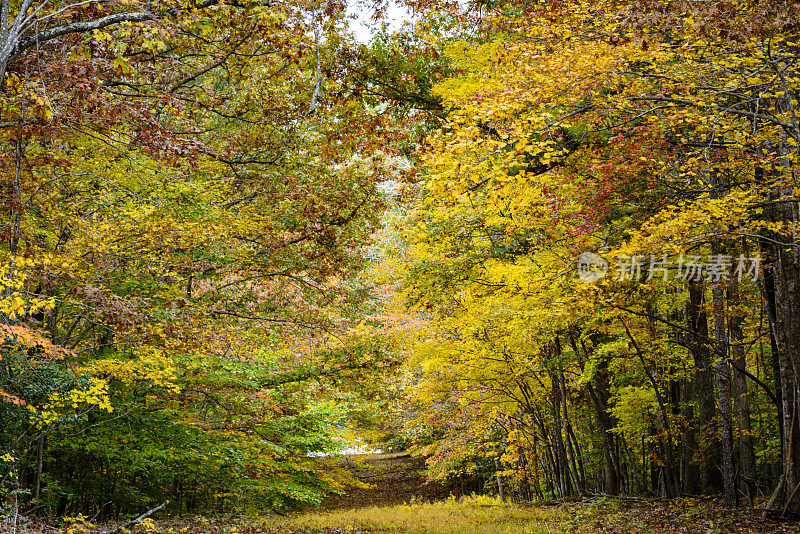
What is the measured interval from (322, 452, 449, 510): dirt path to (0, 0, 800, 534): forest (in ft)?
41.0

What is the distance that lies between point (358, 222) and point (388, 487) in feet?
73.9

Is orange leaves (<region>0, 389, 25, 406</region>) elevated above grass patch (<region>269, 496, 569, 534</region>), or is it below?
above

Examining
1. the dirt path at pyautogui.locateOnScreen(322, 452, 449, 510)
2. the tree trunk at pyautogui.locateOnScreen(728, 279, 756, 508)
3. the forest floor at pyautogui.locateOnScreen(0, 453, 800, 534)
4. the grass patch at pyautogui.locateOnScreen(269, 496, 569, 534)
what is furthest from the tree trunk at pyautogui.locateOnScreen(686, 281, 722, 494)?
the dirt path at pyautogui.locateOnScreen(322, 452, 449, 510)

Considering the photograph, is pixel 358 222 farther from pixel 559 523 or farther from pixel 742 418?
pixel 742 418

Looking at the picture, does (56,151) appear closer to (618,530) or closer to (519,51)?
(519,51)

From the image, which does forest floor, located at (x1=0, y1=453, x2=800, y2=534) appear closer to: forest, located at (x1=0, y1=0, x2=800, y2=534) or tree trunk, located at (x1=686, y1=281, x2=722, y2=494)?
forest, located at (x1=0, y1=0, x2=800, y2=534)

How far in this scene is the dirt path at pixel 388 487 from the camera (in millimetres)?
26875

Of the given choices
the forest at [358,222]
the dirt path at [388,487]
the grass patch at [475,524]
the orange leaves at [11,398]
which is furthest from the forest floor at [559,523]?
the dirt path at [388,487]

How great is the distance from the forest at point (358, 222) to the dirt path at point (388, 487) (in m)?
12.5

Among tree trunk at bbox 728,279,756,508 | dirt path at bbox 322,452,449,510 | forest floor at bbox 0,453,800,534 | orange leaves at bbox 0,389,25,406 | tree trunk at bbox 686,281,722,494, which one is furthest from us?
dirt path at bbox 322,452,449,510

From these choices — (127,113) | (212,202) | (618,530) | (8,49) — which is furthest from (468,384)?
(8,49)

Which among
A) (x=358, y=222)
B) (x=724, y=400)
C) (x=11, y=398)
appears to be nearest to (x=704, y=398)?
(x=724, y=400)

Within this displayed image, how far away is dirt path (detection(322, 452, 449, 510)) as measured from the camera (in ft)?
88.2

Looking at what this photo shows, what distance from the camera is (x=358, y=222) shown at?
40.4 feet
